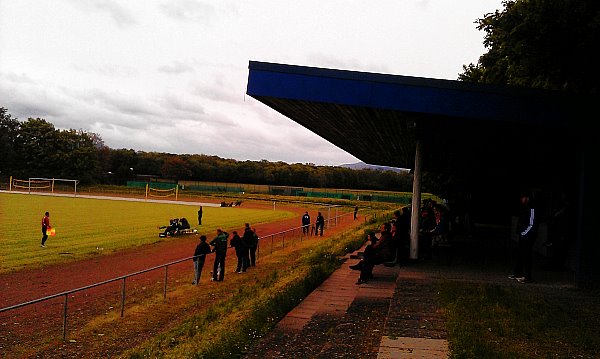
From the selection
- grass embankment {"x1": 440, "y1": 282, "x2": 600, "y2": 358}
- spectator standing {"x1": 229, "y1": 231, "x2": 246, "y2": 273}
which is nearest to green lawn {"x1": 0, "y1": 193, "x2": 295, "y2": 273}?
spectator standing {"x1": 229, "y1": 231, "x2": 246, "y2": 273}

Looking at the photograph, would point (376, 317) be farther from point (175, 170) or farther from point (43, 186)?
point (175, 170)

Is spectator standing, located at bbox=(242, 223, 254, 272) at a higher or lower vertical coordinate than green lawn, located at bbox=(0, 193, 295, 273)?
higher

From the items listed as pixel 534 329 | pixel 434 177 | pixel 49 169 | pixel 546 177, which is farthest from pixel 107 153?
pixel 534 329

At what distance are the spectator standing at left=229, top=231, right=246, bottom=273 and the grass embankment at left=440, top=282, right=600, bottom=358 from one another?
9.01 meters

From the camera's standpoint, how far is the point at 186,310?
12078mm

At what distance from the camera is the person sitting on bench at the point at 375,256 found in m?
10.7

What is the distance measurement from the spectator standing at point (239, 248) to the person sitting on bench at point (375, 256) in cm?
643

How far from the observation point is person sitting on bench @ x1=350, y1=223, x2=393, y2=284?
10728mm

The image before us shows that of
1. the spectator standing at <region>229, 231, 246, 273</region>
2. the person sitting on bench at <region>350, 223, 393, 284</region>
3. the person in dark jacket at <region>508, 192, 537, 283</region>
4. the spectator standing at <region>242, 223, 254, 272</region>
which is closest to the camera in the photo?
the person in dark jacket at <region>508, 192, 537, 283</region>

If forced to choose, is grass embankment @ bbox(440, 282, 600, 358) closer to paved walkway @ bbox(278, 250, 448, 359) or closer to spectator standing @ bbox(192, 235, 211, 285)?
paved walkway @ bbox(278, 250, 448, 359)

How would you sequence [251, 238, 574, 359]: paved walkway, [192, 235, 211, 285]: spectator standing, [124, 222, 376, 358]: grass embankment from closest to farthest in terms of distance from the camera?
1. [251, 238, 574, 359]: paved walkway
2. [124, 222, 376, 358]: grass embankment
3. [192, 235, 211, 285]: spectator standing

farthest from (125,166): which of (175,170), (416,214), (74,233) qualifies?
(416,214)

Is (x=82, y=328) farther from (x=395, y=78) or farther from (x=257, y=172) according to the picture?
(x=257, y=172)

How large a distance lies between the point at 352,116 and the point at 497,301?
5646mm
